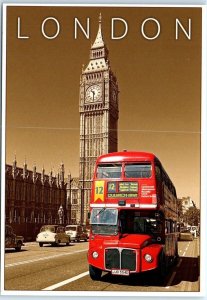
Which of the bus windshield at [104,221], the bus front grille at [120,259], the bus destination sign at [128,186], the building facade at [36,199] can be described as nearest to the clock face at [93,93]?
the building facade at [36,199]

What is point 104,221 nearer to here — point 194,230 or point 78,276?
point 78,276

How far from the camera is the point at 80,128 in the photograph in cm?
1453

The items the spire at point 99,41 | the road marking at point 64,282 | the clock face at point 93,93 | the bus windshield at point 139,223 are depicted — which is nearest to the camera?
the bus windshield at point 139,223

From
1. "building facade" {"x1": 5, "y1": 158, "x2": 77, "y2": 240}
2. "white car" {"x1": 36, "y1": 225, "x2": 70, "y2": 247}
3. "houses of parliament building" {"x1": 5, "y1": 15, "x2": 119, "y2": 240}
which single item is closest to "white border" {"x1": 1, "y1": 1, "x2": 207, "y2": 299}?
"building facade" {"x1": 5, "y1": 158, "x2": 77, "y2": 240}

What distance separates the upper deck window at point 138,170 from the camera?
11930 mm

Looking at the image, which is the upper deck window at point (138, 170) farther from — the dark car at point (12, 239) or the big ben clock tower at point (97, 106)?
the dark car at point (12, 239)

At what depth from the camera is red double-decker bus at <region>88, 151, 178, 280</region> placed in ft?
39.1

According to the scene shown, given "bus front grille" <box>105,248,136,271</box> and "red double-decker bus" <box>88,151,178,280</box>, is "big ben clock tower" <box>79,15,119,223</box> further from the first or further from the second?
"bus front grille" <box>105,248,136,271</box>

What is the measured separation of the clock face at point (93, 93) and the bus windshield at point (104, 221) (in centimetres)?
370

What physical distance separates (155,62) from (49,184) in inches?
186

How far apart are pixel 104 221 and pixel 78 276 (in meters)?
2.10

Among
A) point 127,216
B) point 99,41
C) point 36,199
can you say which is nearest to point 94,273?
point 127,216

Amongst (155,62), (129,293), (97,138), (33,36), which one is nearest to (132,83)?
(155,62)

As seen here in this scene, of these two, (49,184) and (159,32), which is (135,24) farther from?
(49,184)
